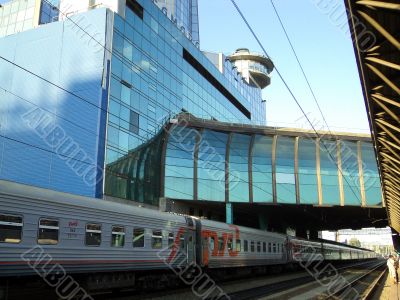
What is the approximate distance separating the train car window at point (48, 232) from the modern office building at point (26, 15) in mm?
40246

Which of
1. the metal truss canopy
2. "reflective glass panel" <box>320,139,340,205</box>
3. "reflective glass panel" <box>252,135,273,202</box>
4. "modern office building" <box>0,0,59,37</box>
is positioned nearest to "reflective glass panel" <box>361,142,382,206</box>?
"reflective glass panel" <box>320,139,340,205</box>

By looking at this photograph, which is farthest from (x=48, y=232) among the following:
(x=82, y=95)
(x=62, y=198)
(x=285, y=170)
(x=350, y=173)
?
(x=350, y=173)

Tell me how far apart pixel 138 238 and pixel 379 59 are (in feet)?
32.6

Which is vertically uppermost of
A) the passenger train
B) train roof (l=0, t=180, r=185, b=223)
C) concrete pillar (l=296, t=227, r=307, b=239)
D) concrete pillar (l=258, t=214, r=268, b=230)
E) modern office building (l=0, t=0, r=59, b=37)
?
modern office building (l=0, t=0, r=59, b=37)

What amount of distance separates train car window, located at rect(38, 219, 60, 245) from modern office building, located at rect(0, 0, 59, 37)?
Result: 40246 mm

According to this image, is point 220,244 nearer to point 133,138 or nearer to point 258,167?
point 133,138

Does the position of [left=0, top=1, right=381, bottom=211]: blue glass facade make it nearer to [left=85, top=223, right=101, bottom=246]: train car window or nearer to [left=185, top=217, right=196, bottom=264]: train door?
[left=185, top=217, right=196, bottom=264]: train door

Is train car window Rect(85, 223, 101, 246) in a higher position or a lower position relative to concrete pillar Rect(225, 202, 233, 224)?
lower

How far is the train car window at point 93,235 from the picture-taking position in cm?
1326

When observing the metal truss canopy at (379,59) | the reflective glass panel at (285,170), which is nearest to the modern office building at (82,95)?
the reflective glass panel at (285,170)

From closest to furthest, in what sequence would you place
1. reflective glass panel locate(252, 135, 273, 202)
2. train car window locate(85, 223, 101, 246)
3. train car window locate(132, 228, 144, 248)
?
train car window locate(85, 223, 101, 246)
train car window locate(132, 228, 144, 248)
reflective glass panel locate(252, 135, 273, 202)

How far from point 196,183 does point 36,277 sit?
34.4 metres

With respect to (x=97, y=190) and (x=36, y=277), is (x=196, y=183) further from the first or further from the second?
(x=36, y=277)

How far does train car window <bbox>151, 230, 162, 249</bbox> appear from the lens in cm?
1673
